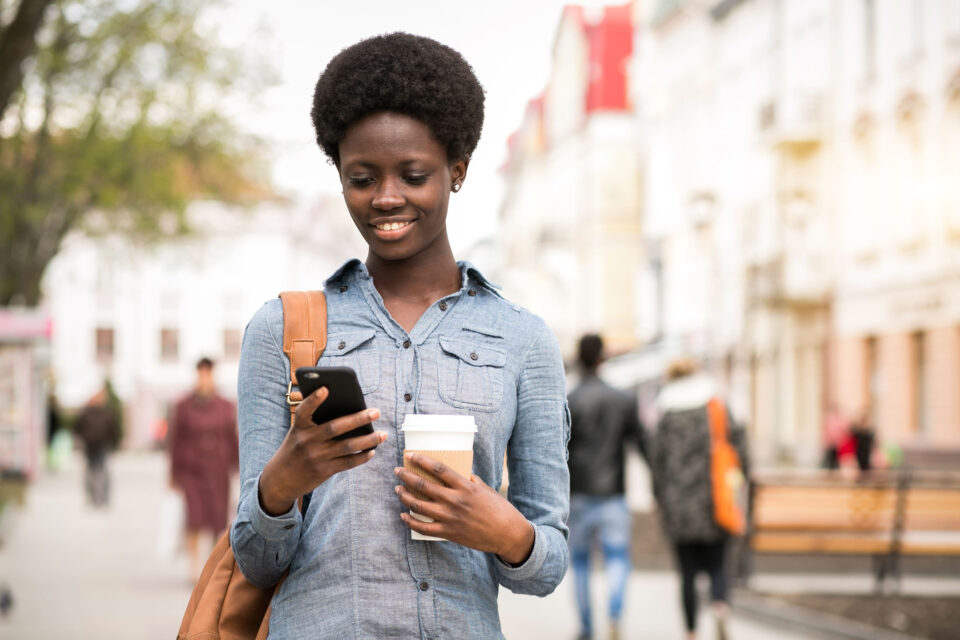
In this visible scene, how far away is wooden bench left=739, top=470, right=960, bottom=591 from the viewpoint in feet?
41.1

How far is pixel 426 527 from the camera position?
2.29 metres

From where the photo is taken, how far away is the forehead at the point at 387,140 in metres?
2.44

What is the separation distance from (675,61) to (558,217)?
18.4m

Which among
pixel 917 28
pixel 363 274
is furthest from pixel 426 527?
pixel 917 28

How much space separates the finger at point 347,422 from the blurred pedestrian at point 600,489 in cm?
726

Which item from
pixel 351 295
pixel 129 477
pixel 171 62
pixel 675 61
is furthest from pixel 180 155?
pixel 351 295

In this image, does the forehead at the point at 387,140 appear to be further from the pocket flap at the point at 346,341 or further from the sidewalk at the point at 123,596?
the sidewalk at the point at 123,596

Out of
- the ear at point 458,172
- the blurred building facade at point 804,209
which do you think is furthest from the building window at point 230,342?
the ear at point 458,172

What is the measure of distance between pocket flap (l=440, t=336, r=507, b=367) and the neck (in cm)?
12

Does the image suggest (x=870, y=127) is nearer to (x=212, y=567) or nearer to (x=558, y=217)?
(x=212, y=567)

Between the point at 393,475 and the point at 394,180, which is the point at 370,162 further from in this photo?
the point at 393,475

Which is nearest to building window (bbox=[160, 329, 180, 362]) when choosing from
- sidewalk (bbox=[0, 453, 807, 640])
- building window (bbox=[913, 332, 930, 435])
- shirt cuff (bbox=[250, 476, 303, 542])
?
building window (bbox=[913, 332, 930, 435])

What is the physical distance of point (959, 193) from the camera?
24547 millimetres

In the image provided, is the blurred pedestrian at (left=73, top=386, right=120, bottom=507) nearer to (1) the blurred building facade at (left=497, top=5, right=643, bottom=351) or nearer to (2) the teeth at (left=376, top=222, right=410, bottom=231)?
(2) the teeth at (left=376, top=222, right=410, bottom=231)
